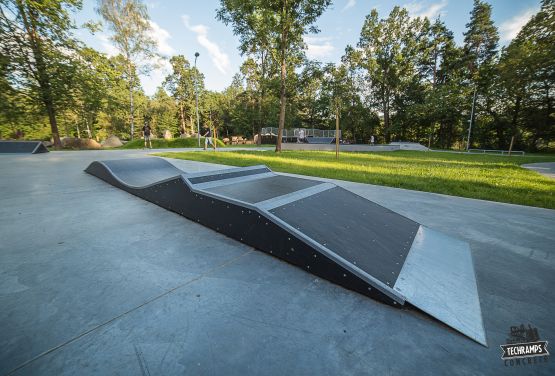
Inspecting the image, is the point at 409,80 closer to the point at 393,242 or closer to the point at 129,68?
the point at 129,68

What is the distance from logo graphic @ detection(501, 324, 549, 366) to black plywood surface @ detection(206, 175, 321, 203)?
2.42 metres

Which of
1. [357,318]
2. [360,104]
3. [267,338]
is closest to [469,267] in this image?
[357,318]

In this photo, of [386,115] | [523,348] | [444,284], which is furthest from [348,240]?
[386,115]

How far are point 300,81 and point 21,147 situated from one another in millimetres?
19099

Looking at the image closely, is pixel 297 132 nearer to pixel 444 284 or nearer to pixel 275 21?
pixel 275 21

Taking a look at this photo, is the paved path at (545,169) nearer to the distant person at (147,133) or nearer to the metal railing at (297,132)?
the distant person at (147,133)

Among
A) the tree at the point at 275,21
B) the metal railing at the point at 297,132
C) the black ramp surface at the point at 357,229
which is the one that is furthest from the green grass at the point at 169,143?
the black ramp surface at the point at 357,229

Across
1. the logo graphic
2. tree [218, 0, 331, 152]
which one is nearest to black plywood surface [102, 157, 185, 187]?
the logo graphic

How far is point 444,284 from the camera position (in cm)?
200

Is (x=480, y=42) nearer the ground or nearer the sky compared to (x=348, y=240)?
nearer the sky

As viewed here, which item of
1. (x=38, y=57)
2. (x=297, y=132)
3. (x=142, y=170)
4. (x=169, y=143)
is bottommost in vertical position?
(x=142, y=170)

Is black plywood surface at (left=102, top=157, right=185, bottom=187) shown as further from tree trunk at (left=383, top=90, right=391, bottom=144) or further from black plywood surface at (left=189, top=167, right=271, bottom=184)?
tree trunk at (left=383, top=90, right=391, bottom=144)

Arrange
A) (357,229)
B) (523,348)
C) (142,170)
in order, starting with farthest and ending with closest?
(142,170) < (357,229) < (523,348)

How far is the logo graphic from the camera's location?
1333 millimetres
